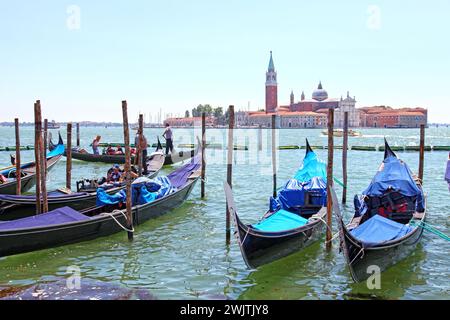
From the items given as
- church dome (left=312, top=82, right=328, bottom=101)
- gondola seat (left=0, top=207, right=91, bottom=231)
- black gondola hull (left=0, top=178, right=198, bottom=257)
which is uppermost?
church dome (left=312, top=82, right=328, bottom=101)

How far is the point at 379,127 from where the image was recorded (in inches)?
3824

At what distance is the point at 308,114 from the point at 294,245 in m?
88.2

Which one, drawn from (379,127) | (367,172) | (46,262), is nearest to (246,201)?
(46,262)

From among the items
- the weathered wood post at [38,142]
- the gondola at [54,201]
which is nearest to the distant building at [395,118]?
the gondola at [54,201]

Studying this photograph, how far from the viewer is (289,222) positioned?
19.4 feet

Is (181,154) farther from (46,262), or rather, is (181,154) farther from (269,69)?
(269,69)

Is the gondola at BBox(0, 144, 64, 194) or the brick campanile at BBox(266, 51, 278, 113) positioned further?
the brick campanile at BBox(266, 51, 278, 113)

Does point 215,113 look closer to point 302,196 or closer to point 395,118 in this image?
point 395,118

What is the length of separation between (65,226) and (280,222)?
2425mm

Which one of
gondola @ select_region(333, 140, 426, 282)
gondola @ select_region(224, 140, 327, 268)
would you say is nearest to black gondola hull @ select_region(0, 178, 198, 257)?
gondola @ select_region(224, 140, 327, 268)

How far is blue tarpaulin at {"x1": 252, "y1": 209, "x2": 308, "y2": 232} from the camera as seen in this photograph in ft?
18.6

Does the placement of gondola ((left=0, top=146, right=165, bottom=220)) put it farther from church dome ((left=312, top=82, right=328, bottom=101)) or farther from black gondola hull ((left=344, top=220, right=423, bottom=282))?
church dome ((left=312, top=82, right=328, bottom=101))

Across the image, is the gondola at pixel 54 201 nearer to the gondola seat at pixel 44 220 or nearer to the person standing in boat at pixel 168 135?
the gondola seat at pixel 44 220

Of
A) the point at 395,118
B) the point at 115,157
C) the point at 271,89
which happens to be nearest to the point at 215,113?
the point at 271,89
